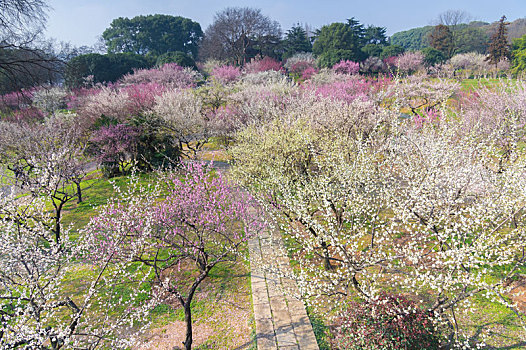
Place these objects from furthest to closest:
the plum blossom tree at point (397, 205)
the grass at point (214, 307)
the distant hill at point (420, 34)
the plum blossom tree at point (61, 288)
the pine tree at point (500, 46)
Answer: the distant hill at point (420, 34)
the pine tree at point (500, 46)
the grass at point (214, 307)
the plum blossom tree at point (61, 288)
the plum blossom tree at point (397, 205)

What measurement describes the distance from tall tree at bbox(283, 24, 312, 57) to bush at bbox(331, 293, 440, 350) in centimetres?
4622

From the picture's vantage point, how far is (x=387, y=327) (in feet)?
12.7

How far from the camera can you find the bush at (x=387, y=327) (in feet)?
12.5

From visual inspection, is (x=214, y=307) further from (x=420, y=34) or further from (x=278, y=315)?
(x=420, y=34)

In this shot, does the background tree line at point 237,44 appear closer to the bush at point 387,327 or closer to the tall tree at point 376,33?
the tall tree at point 376,33

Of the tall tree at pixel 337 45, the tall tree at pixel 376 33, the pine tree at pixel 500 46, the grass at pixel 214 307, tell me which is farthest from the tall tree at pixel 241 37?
the grass at pixel 214 307

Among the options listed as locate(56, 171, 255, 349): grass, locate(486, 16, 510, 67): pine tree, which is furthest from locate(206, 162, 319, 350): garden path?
locate(486, 16, 510, 67): pine tree

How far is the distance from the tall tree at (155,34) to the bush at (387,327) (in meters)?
59.3

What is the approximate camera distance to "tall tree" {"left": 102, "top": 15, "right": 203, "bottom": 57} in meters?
54.5

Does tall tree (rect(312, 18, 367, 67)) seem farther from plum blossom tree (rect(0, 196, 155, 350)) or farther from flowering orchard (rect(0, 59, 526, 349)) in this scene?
plum blossom tree (rect(0, 196, 155, 350))

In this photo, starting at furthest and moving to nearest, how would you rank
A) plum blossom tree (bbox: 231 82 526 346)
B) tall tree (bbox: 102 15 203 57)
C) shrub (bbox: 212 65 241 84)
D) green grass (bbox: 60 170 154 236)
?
tall tree (bbox: 102 15 203 57), shrub (bbox: 212 65 241 84), green grass (bbox: 60 170 154 236), plum blossom tree (bbox: 231 82 526 346)

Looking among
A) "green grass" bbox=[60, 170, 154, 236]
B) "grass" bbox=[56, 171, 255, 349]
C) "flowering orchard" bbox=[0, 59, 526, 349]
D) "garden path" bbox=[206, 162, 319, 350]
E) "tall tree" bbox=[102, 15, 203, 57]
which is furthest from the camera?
"tall tree" bbox=[102, 15, 203, 57]

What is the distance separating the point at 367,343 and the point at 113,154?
1297 cm

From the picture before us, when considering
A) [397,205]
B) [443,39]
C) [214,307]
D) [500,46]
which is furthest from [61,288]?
[443,39]
